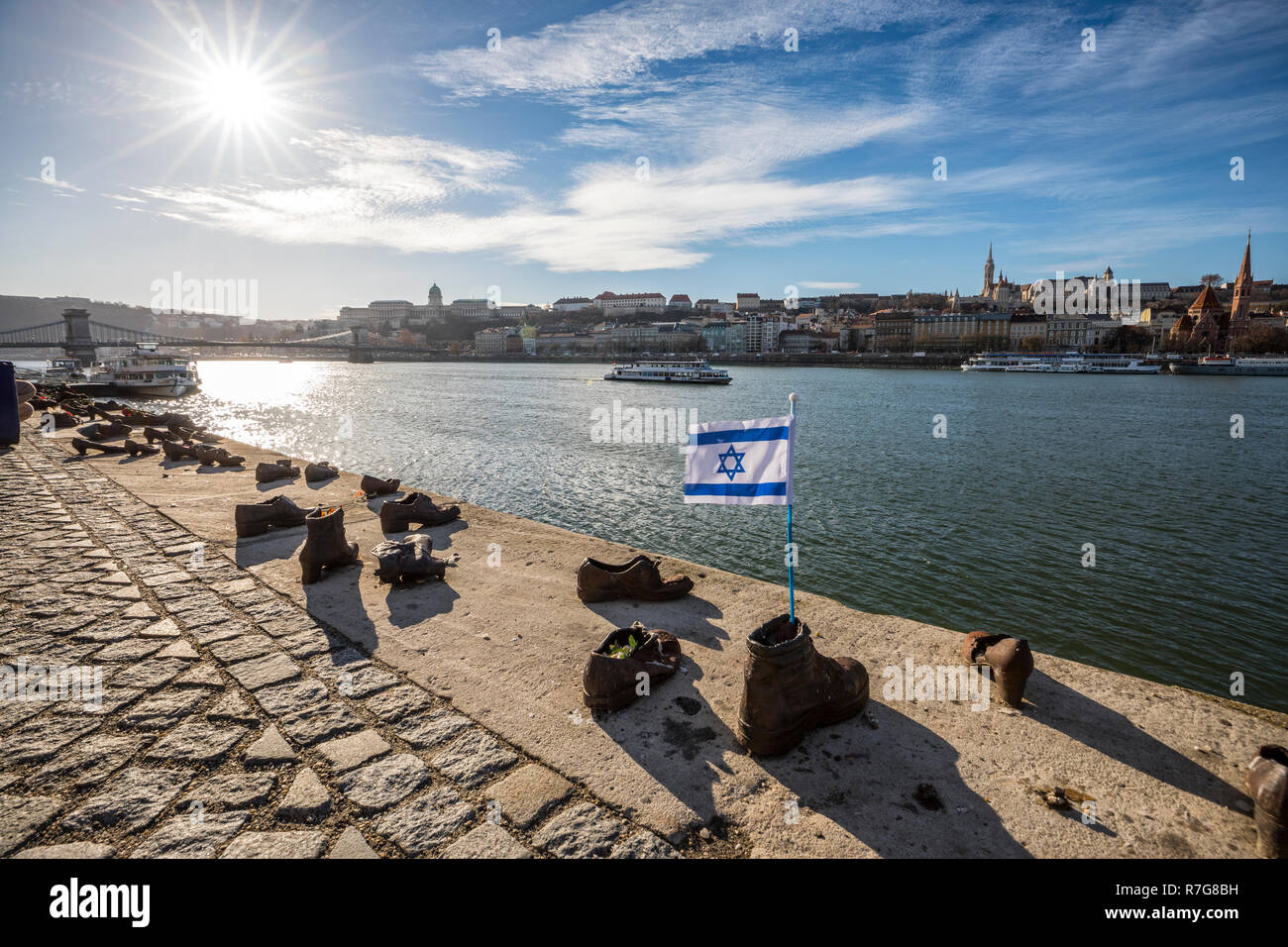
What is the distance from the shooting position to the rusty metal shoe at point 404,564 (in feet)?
22.1

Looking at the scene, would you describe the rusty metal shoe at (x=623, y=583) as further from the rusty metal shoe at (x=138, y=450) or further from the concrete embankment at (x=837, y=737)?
the rusty metal shoe at (x=138, y=450)

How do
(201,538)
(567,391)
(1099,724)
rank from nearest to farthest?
(1099,724) < (201,538) < (567,391)

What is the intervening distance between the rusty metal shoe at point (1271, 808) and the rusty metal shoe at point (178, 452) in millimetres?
18355

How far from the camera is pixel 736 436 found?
4781 millimetres

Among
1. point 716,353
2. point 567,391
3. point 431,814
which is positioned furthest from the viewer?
point 716,353

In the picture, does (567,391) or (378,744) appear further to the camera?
(567,391)

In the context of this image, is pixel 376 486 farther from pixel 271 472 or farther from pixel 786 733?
pixel 786 733

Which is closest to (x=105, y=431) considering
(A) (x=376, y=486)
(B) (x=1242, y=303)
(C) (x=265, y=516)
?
(A) (x=376, y=486)

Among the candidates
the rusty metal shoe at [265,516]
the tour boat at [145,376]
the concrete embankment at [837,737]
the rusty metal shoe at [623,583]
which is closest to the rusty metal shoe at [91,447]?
the rusty metal shoe at [265,516]

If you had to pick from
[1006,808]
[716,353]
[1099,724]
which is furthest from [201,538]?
[716,353]

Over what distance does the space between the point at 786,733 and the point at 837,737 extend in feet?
1.57
